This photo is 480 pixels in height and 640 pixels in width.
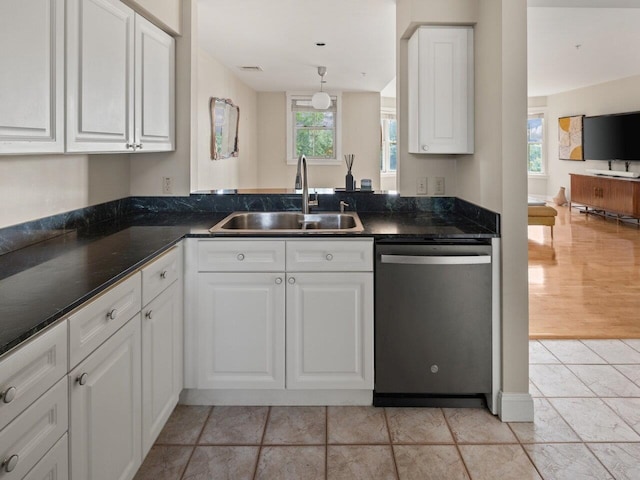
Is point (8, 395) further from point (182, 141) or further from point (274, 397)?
point (182, 141)

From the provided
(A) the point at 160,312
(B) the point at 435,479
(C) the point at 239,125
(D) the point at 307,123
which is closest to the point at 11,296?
(A) the point at 160,312

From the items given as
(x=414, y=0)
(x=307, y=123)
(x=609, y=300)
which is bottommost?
(x=609, y=300)

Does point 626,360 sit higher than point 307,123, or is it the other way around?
point 307,123

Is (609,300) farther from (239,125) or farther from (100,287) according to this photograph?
(239,125)

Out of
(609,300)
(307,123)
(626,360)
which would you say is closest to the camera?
(626,360)

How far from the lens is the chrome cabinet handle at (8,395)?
105 centimetres

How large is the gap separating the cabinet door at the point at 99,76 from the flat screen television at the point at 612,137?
934cm

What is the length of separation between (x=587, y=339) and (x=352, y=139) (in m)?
6.14

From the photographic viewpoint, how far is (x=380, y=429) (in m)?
2.46

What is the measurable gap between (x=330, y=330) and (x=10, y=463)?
168 centimetres

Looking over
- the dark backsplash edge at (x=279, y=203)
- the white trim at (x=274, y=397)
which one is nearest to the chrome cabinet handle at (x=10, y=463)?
the white trim at (x=274, y=397)

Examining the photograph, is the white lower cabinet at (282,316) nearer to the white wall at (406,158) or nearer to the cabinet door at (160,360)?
the cabinet door at (160,360)

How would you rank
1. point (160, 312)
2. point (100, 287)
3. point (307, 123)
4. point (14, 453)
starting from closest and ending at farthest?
point (14, 453) < point (100, 287) < point (160, 312) < point (307, 123)

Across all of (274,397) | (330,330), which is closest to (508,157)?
(330,330)
